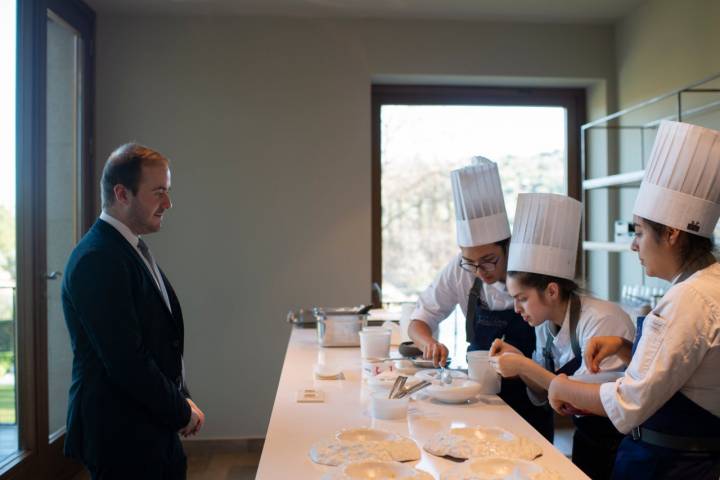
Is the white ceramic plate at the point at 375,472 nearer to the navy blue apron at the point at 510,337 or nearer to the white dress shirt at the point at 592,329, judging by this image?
the white dress shirt at the point at 592,329

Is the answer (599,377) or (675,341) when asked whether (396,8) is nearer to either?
(599,377)

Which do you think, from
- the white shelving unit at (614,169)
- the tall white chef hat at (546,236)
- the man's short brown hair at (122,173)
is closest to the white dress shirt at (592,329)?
the tall white chef hat at (546,236)

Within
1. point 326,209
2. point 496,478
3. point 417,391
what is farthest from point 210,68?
point 496,478

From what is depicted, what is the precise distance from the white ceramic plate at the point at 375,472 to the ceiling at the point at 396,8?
3.10 m

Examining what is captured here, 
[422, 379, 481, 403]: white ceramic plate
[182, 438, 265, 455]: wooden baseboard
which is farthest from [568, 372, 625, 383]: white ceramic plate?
[182, 438, 265, 455]: wooden baseboard

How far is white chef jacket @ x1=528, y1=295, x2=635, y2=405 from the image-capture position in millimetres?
1801

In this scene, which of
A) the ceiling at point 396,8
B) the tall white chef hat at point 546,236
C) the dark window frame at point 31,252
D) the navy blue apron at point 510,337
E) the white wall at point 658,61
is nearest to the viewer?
the tall white chef hat at point 546,236

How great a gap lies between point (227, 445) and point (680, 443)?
10.5 ft

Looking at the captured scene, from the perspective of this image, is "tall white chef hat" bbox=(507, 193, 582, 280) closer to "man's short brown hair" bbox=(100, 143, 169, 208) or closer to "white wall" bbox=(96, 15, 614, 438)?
"man's short brown hair" bbox=(100, 143, 169, 208)

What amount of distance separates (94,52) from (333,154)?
1.56 m

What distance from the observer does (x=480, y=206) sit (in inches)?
94.0

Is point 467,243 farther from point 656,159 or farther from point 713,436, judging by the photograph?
point 713,436

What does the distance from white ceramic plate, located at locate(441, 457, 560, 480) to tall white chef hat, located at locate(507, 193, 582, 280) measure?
74 centimetres

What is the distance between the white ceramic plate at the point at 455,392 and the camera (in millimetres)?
1913
